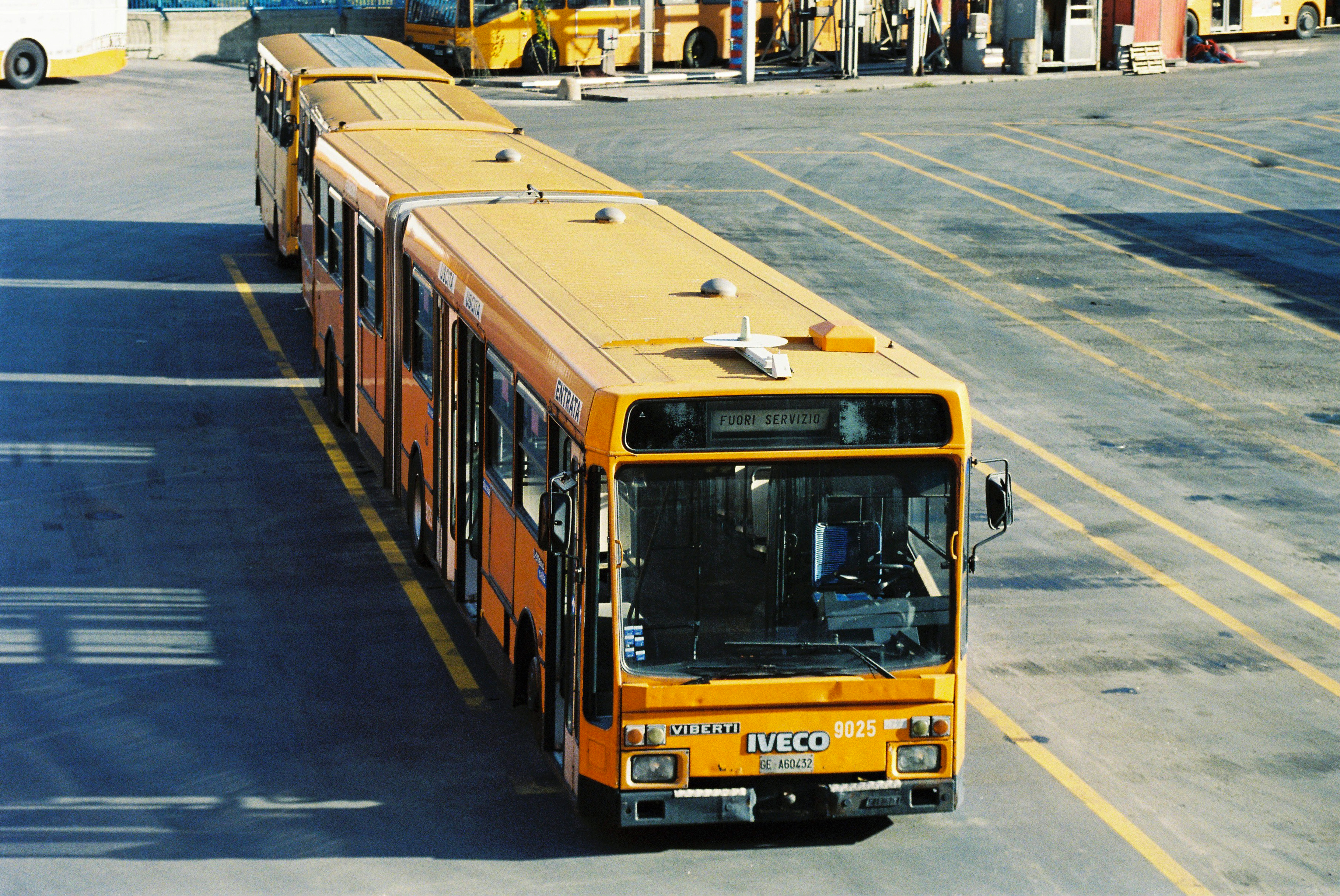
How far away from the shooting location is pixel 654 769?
27.5 ft

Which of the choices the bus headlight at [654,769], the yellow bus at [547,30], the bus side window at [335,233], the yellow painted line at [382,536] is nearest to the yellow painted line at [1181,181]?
the yellow bus at [547,30]

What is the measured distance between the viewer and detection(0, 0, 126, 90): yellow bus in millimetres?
36938

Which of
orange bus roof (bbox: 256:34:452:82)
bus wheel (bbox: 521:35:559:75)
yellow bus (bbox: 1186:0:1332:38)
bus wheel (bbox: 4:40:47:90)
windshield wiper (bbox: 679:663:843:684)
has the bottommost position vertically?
windshield wiper (bbox: 679:663:843:684)

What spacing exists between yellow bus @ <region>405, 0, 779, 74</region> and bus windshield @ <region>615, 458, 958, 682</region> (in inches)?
1394

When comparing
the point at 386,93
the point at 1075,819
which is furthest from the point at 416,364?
the point at 386,93

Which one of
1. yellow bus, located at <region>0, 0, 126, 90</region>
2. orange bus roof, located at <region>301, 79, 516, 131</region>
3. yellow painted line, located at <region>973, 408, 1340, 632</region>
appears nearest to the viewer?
yellow painted line, located at <region>973, 408, 1340, 632</region>

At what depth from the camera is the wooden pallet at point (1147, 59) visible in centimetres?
4166

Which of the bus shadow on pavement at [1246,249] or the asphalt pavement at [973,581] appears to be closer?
the asphalt pavement at [973,581]

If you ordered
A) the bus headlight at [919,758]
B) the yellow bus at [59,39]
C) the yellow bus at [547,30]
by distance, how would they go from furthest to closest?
the yellow bus at [547,30] → the yellow bus at [59,39] → the bus headlight at [919,758]

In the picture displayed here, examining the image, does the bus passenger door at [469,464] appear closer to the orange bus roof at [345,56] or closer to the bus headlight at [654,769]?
the bus headlight at [654,769]

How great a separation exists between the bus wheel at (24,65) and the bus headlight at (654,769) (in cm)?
3330

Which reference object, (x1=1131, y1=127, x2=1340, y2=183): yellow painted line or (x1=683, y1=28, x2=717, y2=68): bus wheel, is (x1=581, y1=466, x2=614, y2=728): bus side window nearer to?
(x1=1131, y1=127, x2=1340, y2=183): yellow painted line

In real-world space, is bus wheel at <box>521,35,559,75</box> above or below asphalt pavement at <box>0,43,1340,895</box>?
above

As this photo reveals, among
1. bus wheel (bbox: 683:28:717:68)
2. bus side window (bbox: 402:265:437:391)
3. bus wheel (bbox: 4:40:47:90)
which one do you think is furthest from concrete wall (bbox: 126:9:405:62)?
bus side window (bbox: 402:265:437:391)
